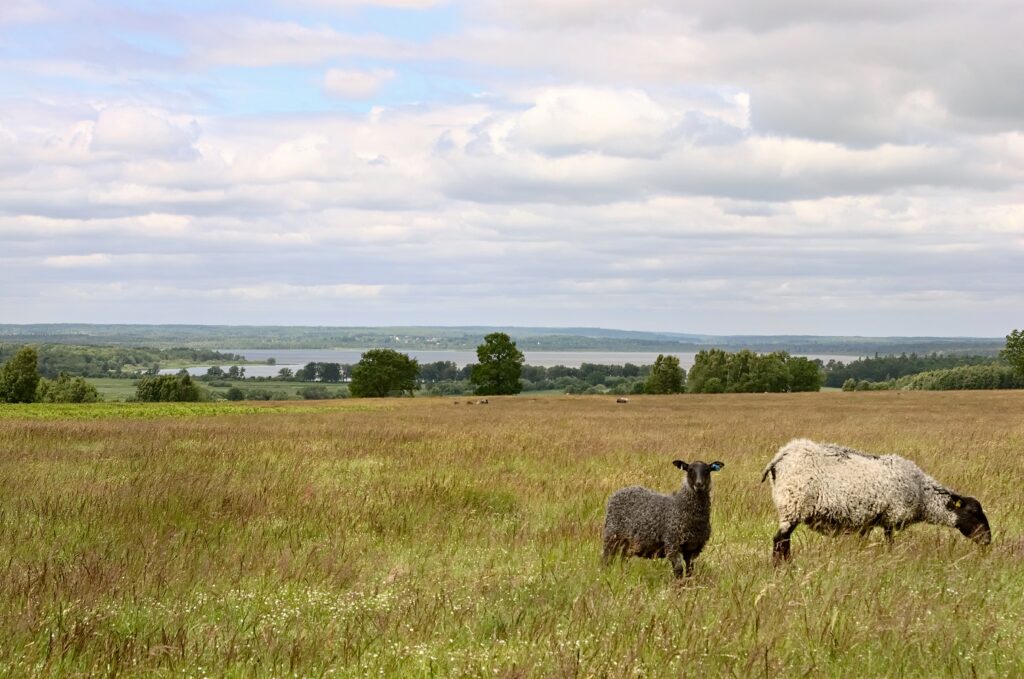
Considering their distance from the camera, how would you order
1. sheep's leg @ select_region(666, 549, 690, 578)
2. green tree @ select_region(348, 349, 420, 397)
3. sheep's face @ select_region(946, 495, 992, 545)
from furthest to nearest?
green tree @ select_region(348, 349, 420, 397), sheep's face @ select_region(946, 495, 992, 545), sheep's leg @ select_region(666, 549, 690, 578)

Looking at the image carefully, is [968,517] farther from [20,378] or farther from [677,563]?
[20,378]

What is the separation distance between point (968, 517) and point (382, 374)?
96073 mm

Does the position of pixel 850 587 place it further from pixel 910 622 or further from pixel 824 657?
pixel 824 657

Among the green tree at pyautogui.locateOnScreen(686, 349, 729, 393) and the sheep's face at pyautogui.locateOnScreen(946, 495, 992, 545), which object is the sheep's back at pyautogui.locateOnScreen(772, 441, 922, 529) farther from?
the green tree at pyautogui.locateOnScreen(686, 349, 729, 393)

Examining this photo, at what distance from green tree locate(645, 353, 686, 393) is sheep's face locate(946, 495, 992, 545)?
321 feet

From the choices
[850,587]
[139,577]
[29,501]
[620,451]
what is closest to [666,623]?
[850,587]

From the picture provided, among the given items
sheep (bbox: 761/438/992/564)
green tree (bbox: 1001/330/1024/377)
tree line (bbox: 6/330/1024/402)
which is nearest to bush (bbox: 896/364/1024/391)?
Answer: tree line (bbox: 6/330/1024/402)

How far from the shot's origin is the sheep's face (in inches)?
372

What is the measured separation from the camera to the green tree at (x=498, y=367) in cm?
9700

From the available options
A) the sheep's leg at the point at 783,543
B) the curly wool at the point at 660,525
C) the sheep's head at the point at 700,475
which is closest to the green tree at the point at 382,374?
the sheep's leg at the point at 783,543

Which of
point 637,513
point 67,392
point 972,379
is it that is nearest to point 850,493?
point 637,513

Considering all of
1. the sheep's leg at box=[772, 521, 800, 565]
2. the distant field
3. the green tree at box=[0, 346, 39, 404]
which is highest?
the sheep's leg at box=[772, 521, 800, 565]

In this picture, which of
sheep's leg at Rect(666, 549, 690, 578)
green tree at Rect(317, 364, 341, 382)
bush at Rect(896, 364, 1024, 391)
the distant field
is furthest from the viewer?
green tree at Rect(317, 364, 341, 382)

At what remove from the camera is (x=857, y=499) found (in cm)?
955
